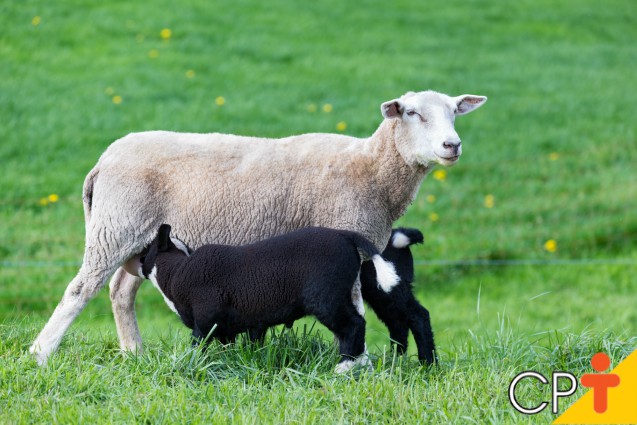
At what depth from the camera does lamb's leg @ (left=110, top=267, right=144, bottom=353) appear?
5.86 m

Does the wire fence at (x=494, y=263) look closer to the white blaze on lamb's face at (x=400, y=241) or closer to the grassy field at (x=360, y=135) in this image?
the grassy field at (x=360, y=135)

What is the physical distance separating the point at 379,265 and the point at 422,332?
21.4 inches

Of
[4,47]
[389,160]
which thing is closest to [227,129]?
[4,47]

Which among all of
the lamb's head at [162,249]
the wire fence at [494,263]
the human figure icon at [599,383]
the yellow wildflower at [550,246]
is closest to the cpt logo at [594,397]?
the human figure icon at [599,383]

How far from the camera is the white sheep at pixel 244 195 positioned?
17.8 feet

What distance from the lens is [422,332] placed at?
211 inches

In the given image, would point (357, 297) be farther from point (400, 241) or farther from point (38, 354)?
point (38, 354)

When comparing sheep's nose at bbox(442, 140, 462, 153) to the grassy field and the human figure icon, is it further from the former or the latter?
the human figure icon

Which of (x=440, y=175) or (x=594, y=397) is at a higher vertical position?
(x=594, y=397)

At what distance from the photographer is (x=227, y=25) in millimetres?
14938

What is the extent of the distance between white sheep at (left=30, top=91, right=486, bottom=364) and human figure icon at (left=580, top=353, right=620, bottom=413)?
49.2 inches

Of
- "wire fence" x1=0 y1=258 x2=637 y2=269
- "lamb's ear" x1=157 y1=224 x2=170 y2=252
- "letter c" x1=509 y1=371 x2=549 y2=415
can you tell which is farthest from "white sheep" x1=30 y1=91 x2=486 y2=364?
"wire fence" x1=0 y1=258 x2=637 y2=269

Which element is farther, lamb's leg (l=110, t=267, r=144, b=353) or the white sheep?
lamb's leg (l=110, t=267, r=144, b=353)

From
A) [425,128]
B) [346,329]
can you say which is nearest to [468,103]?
[425,128]
